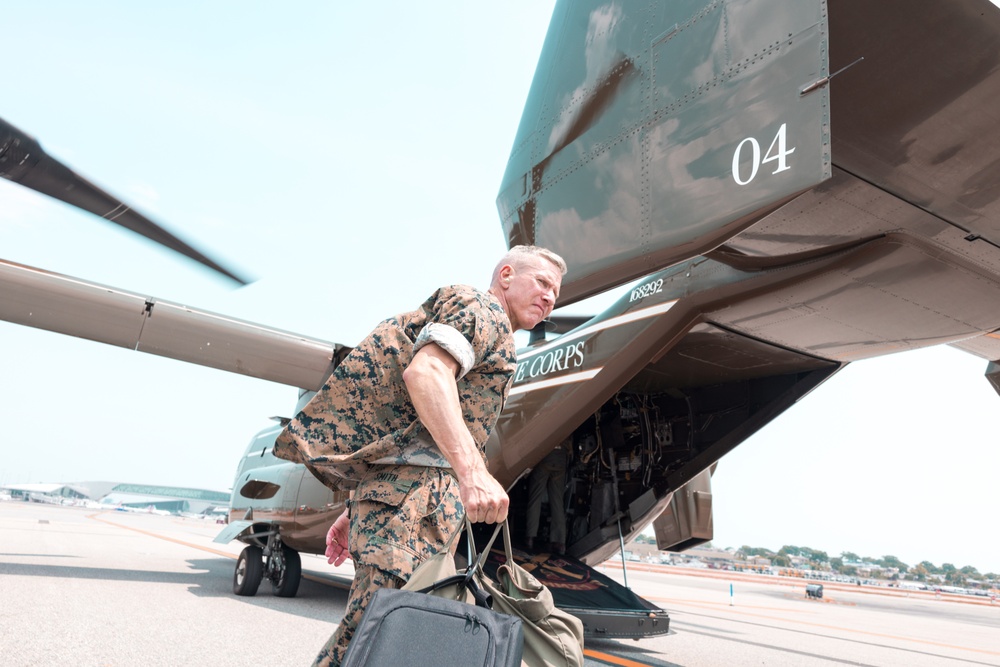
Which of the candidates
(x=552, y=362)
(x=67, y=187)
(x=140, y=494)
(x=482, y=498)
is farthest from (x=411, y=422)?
(x=140, y=494)

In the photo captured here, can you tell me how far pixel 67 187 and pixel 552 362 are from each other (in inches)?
194

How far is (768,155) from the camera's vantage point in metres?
3.59

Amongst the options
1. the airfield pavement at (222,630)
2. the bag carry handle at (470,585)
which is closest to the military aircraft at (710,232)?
the airfield pavement at (222,630)

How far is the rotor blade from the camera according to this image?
6.52 m

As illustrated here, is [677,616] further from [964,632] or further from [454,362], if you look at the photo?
[454,362]

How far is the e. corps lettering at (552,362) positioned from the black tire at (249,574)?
434 centimetres

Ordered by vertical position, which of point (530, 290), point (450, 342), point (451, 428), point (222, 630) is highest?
point (530, 290)

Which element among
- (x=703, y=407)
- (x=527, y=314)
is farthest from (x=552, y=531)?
(x=527, y=314)

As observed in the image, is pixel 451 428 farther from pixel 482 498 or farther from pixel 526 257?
pixel 526 257

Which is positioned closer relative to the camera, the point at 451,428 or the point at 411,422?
the point at 451,428

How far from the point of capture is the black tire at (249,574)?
8.89 m

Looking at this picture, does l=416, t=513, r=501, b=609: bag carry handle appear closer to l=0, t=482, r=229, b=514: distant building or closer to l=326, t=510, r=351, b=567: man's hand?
l=326, t=510, r=351, b=567: man's hand

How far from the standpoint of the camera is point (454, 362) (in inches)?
76.2

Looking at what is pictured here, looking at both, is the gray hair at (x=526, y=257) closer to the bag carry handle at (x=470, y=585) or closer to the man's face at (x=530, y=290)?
the man's face at (x=530, y=290)
